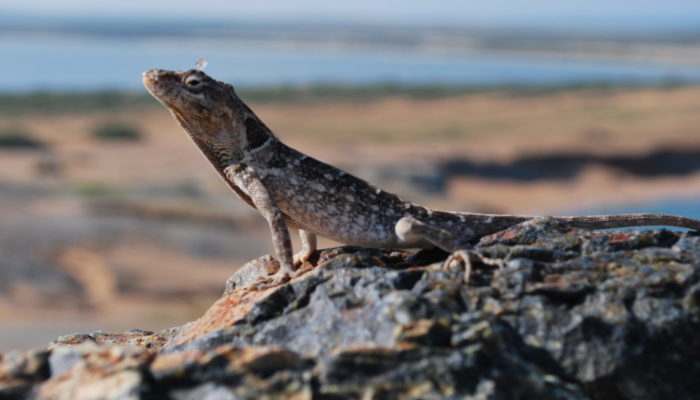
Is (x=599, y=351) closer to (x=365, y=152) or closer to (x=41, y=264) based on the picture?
(x=41, y=264)

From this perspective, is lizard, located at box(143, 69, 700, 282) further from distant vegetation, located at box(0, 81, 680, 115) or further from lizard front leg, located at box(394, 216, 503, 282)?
distant vegetation, located at box(0, 81, 680, 115)

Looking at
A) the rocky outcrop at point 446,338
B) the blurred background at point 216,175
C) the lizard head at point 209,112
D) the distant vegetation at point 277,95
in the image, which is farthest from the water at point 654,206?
the distant vegetation at point 277,95

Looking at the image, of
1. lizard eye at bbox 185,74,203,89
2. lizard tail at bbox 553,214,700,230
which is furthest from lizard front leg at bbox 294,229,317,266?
lizard tail at bbox 553,214,700,230

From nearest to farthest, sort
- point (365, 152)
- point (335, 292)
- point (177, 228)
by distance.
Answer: point (335, 292) < point (177, 228) < point (365, 152)

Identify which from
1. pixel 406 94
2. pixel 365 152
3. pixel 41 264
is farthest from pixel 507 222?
pixel 406 94

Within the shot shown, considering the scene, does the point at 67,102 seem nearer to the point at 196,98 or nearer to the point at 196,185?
the point at 196,185
